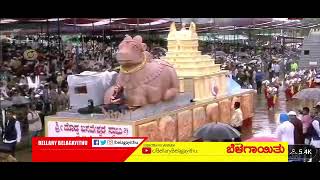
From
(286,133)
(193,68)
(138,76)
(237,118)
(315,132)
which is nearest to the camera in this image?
(286,133)

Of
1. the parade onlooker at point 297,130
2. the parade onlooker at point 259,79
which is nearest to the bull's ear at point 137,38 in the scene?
the parade onlooker at point 259,79

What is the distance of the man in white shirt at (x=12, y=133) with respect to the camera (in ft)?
24.8

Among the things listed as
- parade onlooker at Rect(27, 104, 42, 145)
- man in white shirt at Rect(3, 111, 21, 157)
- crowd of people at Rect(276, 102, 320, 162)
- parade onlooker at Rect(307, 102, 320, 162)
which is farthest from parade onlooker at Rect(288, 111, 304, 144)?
man in white shirt at Rect(3, 111, 21, 157)

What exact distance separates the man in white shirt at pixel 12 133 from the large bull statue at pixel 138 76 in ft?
3.59

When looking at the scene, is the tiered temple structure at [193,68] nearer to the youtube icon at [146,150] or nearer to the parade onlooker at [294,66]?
the parade onlooker at [294,66]

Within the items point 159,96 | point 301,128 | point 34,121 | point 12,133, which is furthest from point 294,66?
point 12,133

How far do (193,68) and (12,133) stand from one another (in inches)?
92.5

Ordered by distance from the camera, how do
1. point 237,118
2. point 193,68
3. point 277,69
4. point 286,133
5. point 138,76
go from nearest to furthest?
1. point 286,133
2. point 138,76
3. point 237,118
4. point 277,69
5. point 193,68

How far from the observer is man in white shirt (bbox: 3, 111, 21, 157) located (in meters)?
7.56

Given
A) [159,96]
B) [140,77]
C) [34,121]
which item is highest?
[140,77]

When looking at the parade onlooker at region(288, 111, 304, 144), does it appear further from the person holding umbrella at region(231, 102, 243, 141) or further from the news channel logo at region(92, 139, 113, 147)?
the news channel logo at region(92, 139, 113, 147)

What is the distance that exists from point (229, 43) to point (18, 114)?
268cm

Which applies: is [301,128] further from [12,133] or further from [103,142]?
[12,133]

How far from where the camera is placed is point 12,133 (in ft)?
24.9
